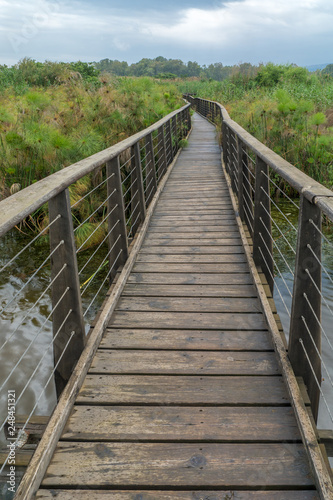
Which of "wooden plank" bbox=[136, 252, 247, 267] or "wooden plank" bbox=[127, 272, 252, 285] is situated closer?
"wooden plank" bbox=[127, 272, 252, 285]

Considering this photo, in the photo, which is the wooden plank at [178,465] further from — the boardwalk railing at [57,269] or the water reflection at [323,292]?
the water reflection at [323,292]

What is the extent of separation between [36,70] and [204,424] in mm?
21256

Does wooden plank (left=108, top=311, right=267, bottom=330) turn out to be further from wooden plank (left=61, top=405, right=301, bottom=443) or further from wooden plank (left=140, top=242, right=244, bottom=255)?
wooden plank (left=140, top=242, right=244, bottom=255)

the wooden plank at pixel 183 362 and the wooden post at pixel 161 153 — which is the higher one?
the wooden post at pixel 161 153

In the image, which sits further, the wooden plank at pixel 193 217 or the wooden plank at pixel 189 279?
the wooden plank at pixel 193 217

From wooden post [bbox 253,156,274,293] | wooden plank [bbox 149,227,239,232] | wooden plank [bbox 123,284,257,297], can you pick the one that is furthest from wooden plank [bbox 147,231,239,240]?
wooden plank [bbox 123,284,257,297]

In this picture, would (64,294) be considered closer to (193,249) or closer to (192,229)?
(193,249)

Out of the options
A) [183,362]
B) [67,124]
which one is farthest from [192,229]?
[67,124]

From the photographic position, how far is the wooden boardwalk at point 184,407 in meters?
1.60

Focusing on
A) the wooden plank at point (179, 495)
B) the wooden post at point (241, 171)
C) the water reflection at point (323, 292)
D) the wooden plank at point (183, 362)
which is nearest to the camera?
the wooden plank at point (179, 495)

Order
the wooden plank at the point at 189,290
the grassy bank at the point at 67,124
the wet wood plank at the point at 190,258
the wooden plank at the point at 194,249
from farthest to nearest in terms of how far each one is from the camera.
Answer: the grassy bank at the point at 67,124 < the wooden plank at the point at 194,249 < the wet wood plank at the point at 190,258 < the wooden plank at the point at 189,290

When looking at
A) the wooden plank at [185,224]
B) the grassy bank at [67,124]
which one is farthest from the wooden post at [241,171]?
the grassy bank at [67,124]

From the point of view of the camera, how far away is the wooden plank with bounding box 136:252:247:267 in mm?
3850

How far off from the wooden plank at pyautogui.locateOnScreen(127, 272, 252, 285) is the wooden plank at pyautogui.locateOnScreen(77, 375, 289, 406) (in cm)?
123
